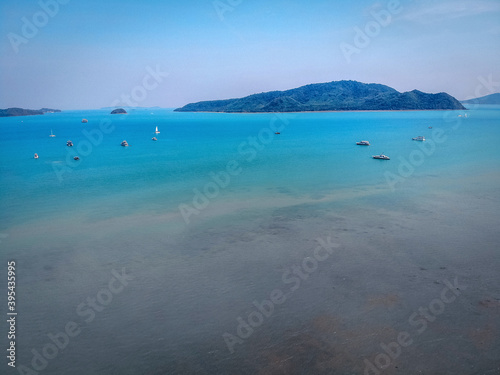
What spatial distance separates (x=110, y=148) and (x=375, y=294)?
63849 mm

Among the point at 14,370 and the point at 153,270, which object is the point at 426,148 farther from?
the point at 14,370

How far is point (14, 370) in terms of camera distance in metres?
10.0

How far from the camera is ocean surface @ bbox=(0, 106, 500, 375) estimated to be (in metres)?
10.3

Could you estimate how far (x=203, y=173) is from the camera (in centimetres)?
3978

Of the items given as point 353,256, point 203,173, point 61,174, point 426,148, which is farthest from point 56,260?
point 426,148

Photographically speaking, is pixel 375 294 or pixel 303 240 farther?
pixel 303 240

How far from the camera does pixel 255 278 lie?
14875 mm

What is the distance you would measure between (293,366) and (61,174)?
39786 millimetres

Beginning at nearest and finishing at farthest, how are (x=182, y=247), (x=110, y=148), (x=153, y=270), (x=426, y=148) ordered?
(x=153, y=270)
(x=182, y=247)
(x=426, y=148)
(x=110, y=148)

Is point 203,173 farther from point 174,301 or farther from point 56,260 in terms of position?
point 174,301

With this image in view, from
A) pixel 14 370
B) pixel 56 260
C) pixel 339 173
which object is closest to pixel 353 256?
pixel 14 370

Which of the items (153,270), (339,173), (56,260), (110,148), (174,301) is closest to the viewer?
(174,301)

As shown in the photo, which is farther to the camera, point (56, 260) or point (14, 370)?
point (56, 260)

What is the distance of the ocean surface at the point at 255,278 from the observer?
10.3m
